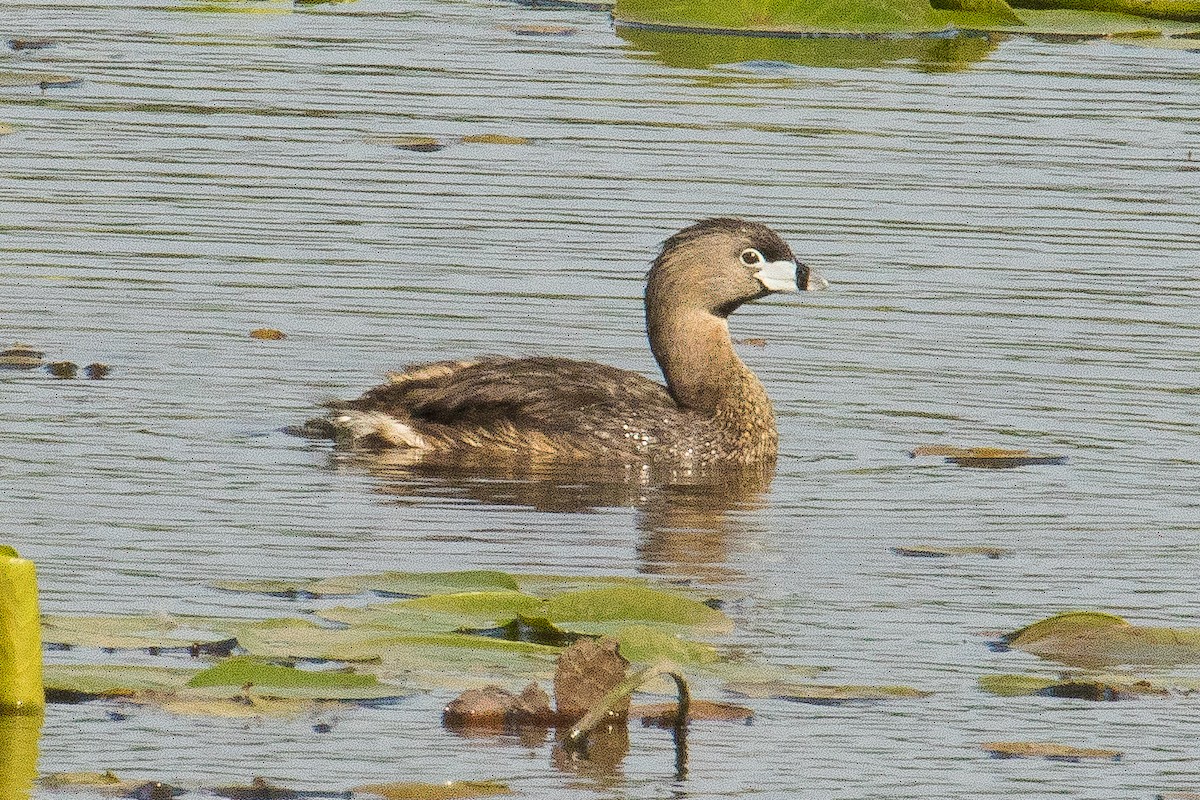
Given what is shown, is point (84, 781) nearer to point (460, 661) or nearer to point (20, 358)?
point (460, 661)

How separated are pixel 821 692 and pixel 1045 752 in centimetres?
74

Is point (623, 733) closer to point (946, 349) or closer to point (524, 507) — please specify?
point (524, 507)

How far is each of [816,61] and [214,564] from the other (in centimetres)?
1498

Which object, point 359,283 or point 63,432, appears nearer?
point 63,432

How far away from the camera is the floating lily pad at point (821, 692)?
309 inches

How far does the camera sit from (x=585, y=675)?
738cm

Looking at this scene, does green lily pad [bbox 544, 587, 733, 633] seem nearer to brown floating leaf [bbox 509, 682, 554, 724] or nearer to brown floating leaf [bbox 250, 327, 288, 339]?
brown floating leaf [bbox 509, 682, 554, 724]

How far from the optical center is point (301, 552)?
9742 millimetres

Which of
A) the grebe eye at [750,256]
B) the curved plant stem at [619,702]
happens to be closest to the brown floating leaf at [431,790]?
the curved plant stem at [619,702]

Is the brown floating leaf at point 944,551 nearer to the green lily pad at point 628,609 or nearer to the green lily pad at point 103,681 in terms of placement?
the green lily pad at point 628,609

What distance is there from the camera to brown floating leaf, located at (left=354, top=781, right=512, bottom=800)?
678 centimetres

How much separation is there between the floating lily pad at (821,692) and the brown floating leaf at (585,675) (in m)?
0.57

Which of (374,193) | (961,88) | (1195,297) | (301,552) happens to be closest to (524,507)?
(301,552)

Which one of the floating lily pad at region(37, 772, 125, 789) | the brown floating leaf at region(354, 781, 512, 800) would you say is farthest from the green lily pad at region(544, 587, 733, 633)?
the floating lily pad at region(37, 772, 125, 789)
